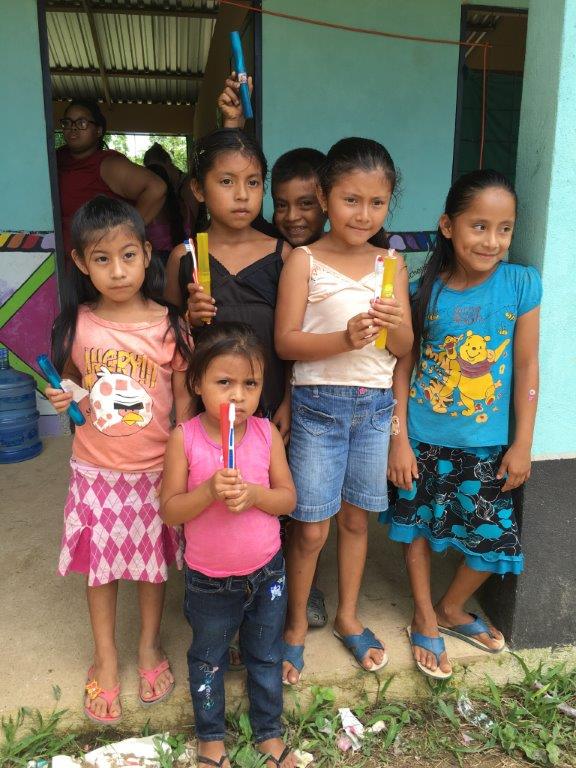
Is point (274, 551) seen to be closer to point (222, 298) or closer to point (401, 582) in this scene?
point (222, 298)

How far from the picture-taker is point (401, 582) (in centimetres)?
243

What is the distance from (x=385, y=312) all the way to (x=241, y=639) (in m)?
1.01

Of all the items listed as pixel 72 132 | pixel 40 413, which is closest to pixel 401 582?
pixel 40 413

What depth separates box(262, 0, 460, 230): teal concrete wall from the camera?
3.76 m

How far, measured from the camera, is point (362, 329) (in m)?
1.61

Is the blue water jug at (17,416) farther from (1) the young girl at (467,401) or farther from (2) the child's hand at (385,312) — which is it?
(2) the child's hand at (385,312)

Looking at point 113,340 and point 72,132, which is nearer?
point 113,340

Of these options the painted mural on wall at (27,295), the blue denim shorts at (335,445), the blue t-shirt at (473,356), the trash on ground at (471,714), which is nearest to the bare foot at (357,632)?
the trash on ground at (471,714)

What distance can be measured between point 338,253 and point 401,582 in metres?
1.30

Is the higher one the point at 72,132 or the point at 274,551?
the point at 72,132

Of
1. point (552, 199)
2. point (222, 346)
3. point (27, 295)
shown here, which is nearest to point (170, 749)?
point (222, 346)

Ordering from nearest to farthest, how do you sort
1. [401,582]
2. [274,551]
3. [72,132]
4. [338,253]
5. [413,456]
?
[274,551], [338,253], [413,456], [401,582], [72,132]

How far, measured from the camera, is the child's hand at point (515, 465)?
6.43ft

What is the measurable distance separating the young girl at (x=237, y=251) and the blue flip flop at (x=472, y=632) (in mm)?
907
